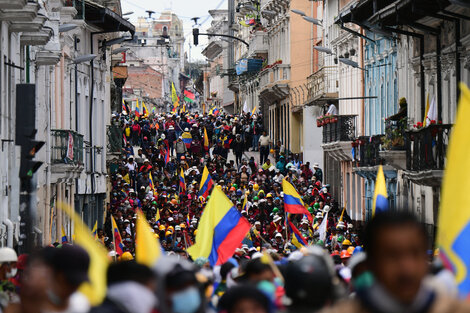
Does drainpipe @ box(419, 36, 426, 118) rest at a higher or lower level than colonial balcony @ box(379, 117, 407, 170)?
higher

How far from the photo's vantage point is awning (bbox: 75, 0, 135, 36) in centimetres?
4069

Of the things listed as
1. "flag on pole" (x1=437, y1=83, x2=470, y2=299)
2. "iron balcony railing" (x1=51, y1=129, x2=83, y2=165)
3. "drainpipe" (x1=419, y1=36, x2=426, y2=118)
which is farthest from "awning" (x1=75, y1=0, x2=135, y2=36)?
"flag on pole" (x1=437, y1=83, x2=470, y2=299)

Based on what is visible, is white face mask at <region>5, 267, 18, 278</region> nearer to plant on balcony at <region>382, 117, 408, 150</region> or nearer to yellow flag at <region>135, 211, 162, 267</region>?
yellow flag at <region>135, 211, 162, 267</region>

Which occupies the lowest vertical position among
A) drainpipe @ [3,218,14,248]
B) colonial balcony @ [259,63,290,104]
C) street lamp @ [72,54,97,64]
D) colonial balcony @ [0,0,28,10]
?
drainpipe @ [3,218,14,248]

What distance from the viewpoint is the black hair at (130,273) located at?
7457mm

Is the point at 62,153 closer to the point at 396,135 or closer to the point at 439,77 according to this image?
the point at 396,135

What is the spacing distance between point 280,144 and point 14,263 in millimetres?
47678

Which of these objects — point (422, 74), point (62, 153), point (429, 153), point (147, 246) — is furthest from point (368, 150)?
point (147, 246)

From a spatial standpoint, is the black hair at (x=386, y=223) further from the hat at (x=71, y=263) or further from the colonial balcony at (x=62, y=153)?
the colonial balcony at (x=62, y=153)

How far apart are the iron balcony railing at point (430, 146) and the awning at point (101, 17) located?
1402 centimetres

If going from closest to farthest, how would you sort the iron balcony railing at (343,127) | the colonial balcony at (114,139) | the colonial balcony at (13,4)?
the colonial balcony at (13,4) < the iron balcony railing at (343,127) < the colonial balcony at (114,139)

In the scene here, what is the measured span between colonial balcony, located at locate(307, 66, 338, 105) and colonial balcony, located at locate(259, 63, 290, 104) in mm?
10006

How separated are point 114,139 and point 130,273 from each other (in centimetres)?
4061

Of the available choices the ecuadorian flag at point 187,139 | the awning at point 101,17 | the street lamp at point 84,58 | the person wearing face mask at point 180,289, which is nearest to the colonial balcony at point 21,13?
the street lamp at point 84,58
